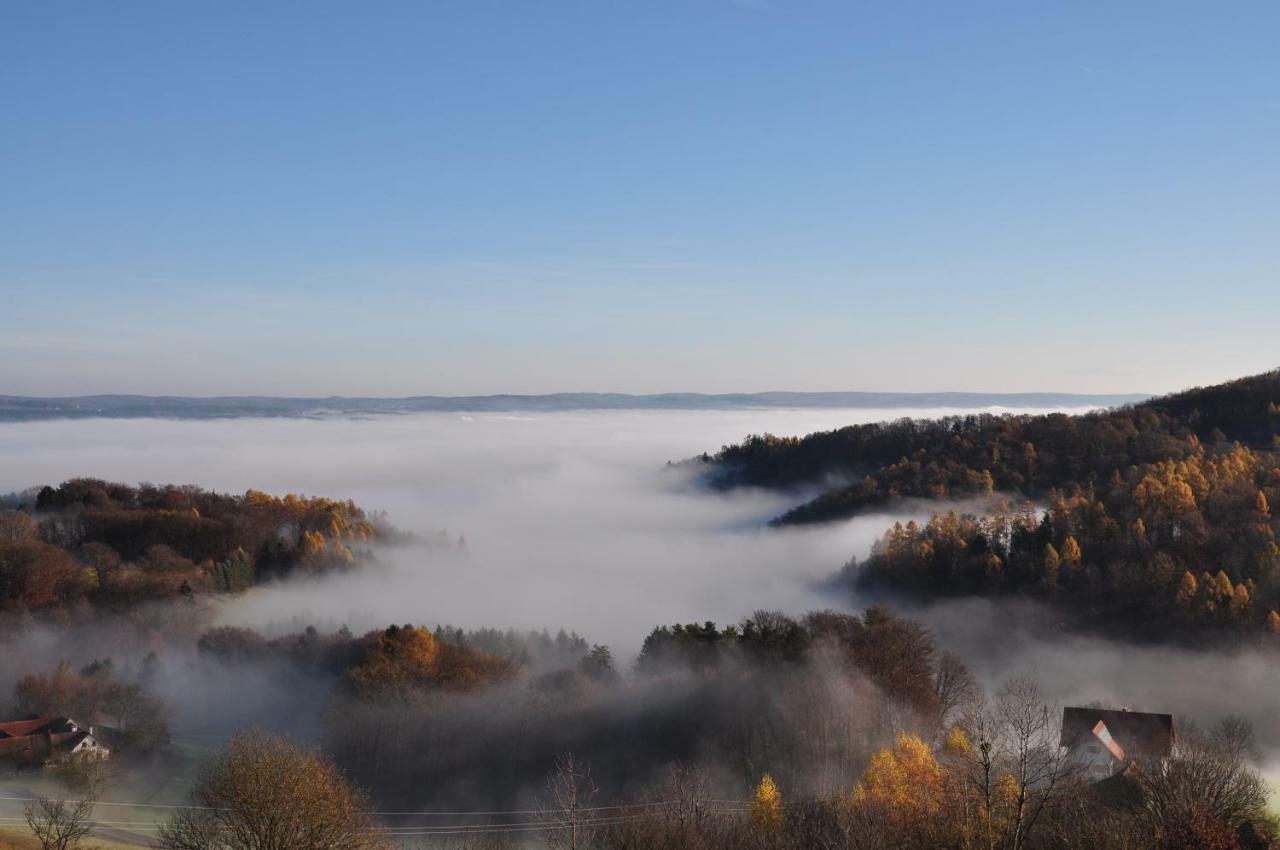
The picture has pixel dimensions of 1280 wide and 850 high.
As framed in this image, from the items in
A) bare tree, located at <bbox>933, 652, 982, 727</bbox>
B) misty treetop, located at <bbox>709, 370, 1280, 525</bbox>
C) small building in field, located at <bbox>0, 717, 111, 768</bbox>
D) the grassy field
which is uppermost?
misty treetop, located at <bbox>709, 370, 1280, 525</bbox>

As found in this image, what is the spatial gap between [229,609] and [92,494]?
46.0m

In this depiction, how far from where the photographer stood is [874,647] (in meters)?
54.6

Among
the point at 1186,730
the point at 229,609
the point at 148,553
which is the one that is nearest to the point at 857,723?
the point at 1186,730

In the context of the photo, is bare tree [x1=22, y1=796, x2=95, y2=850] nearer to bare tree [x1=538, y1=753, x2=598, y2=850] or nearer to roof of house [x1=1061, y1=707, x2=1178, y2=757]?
bare tree [x1=538, y1=753, x2=598, y2=850]

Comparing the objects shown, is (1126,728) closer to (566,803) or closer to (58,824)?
(566,803)

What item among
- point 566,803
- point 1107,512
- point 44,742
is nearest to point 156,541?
point 44,742

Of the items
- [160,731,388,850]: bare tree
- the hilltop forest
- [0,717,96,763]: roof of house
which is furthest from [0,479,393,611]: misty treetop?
the hilltop forest

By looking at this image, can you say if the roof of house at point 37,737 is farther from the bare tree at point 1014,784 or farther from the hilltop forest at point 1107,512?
the hilltop forest at point 1107,512

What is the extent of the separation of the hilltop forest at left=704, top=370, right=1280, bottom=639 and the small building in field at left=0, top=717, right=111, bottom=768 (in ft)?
219

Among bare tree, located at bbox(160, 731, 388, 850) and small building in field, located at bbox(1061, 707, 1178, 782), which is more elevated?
bare tree, located at bbox(160, 731, 388, 850)

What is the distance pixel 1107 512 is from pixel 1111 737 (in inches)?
2087

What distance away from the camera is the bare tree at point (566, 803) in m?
39.3

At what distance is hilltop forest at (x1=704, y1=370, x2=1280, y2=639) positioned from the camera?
7619 centimetres

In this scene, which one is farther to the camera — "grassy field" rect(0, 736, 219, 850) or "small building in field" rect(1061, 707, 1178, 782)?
"small building in field" rect(1061, 707, 1178, 782)
